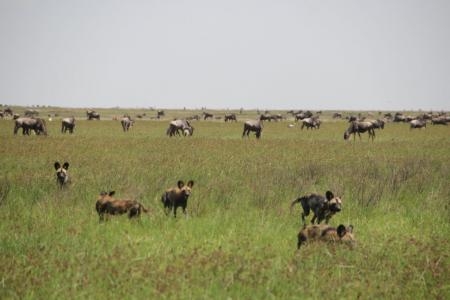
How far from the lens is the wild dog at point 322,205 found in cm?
878

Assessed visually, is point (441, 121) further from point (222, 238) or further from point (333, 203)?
point (222, 238)

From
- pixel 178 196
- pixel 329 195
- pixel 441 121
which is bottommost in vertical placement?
pixel 441 121

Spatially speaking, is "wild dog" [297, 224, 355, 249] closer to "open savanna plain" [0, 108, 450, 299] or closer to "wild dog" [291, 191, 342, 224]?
"open savanna plain" [0, 108, 450, 299]

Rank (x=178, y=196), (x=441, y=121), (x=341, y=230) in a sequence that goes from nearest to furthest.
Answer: (x=341, y=230) < (x=178, y=196) < (x=441, y=121)

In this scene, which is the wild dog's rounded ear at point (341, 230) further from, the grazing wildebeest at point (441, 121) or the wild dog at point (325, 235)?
the grazing wildebeest at point (441, 121)

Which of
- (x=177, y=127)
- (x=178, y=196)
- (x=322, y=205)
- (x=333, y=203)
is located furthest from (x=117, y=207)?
(x=177, y=127)

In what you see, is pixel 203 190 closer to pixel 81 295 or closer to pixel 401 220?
pixel 401 220

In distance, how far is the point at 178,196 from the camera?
397 inches

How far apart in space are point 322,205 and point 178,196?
2.87 meters

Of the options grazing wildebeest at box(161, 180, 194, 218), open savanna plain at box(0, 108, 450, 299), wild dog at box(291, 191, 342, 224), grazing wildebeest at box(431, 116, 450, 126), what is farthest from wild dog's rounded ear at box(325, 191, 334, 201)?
grazing wildebeest at box(431, 116, 450, 126)

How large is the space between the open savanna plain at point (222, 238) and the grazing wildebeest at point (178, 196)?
0.29 metres

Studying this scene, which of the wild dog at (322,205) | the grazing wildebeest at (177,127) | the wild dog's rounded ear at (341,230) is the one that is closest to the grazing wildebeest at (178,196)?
the wild dog at (322,205)

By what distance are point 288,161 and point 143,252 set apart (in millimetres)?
12385

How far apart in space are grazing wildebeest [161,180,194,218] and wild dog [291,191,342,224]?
2.30m
